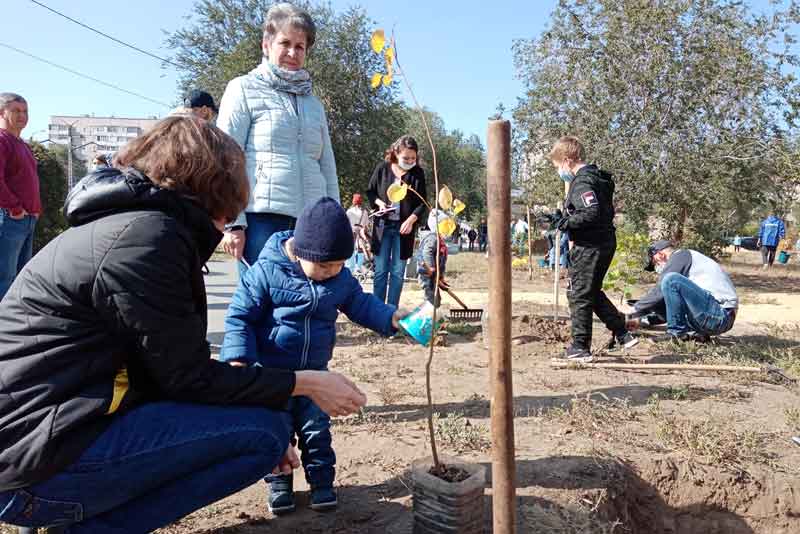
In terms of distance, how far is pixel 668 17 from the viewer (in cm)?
1119

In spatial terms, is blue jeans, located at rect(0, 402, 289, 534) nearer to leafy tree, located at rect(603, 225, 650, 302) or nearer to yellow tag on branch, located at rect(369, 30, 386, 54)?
yellow tag on branch, located at rect(369, 30, 386, 54)

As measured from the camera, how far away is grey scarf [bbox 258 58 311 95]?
116 inches

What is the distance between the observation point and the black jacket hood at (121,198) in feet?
4.98

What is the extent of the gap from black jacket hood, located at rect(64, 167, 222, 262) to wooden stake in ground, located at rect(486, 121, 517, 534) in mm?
811

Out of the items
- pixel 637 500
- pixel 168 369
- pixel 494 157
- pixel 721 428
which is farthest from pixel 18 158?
pixel 721 428

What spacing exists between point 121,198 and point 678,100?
1199 centimetres

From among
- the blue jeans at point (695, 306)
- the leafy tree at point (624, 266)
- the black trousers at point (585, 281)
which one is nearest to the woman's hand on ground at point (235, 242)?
the black trousers at point (585, 281)

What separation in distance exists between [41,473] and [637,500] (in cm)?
243

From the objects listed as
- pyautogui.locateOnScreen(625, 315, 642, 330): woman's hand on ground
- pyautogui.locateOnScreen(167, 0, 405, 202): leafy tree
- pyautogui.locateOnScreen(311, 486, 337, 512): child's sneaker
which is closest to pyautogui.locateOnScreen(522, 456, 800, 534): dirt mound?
pyautogui.locateOnScreen(311, 486, 337, 512): child's sneaker

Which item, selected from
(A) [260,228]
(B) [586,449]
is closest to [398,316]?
(A) [260,228]

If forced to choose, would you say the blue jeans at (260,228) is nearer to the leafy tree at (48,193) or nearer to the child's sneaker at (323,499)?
the child's sneaker at (323,499)

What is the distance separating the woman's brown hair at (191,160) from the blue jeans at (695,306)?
4561mm

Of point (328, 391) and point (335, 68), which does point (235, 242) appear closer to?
point (328, 391)

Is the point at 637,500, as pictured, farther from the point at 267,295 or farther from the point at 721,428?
the point at 267,295
